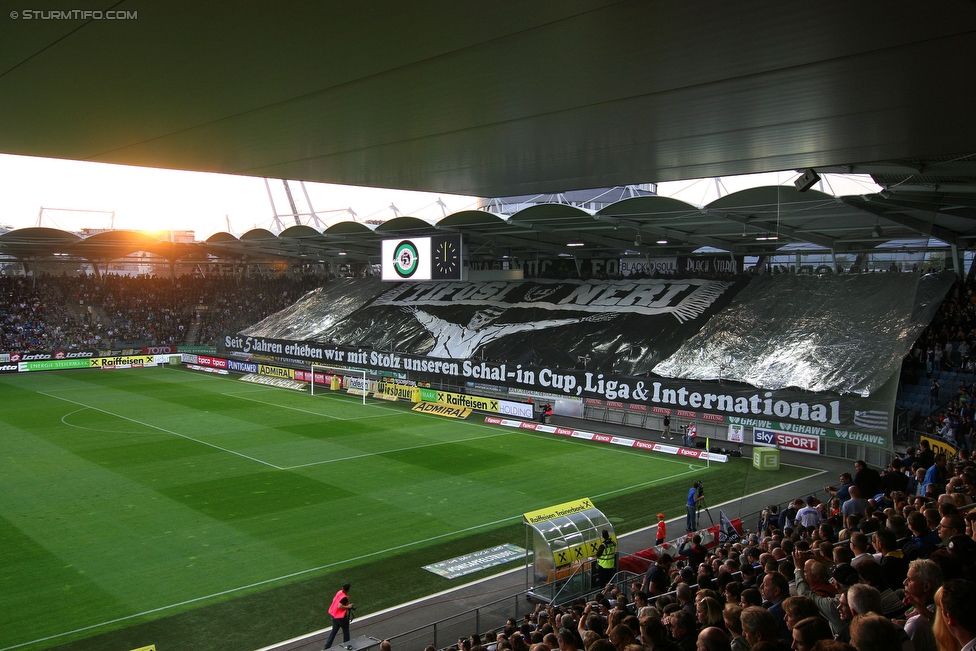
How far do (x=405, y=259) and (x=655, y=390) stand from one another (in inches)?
477

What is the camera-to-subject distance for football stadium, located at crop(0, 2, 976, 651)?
556cm

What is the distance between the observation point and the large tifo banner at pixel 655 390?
26453 mm

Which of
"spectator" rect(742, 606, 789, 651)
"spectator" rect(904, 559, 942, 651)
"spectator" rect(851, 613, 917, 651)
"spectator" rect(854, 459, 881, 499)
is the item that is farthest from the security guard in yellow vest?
"spectator" rect(851, 613, 917, 651)

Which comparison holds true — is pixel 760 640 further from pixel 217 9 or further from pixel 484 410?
pixel 484 410

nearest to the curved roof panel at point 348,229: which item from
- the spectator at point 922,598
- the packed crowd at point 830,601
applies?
the packed crowd at point 830,601

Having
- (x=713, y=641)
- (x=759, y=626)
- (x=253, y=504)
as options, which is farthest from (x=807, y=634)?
(x=253, y=504)

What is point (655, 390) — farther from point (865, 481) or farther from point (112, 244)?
point (112, 244)

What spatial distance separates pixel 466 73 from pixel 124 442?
28.2 metres

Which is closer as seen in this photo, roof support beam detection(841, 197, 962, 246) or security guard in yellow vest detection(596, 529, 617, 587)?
security guard in yellow vest detection(596, 529, 617, 587)

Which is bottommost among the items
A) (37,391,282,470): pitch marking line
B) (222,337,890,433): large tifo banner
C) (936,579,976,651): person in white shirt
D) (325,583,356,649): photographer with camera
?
(37,391,282,470): pitch marking line

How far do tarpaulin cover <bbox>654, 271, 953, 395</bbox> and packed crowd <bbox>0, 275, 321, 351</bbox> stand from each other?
40323mm

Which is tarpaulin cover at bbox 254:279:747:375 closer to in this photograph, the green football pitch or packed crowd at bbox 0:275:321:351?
the green football pitch

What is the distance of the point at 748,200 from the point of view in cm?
2486

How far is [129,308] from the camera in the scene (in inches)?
2589
